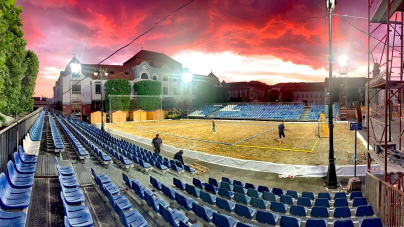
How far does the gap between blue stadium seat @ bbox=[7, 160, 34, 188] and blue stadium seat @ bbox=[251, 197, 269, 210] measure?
25.7 ft

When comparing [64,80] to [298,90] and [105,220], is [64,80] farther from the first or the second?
[298,90]

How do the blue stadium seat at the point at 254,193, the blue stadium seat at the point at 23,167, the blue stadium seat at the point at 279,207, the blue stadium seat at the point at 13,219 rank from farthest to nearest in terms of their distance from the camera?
the blue stadium seat at the point at 254,193 < the blue stadium seat at the point at 23,167 < the blue stadium seat at the point at 279,207 < the blue stadium seat at the point at 13,219

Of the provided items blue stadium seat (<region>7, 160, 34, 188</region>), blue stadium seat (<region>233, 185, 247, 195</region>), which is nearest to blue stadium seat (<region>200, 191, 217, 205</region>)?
blue stadium seat (<region>233, 185, 247, 195</region>)

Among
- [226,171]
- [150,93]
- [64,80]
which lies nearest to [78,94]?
[64,80]

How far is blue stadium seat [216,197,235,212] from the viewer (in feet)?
27.3

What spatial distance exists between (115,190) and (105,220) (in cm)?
166

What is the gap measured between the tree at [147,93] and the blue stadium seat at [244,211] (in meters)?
58.1

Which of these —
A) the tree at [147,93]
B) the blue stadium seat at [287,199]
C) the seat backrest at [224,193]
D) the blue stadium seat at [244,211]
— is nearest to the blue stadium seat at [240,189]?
the seat backrest at [224,193]

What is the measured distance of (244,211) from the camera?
7.83m

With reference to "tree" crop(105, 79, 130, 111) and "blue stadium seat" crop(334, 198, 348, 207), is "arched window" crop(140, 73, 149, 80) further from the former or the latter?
"blue stadium seat" crop(334, 198, 348, 207)

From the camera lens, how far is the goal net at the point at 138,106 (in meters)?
58.6

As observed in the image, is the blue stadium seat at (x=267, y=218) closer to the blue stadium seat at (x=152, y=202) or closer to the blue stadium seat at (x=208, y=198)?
the blue stadium seat at (x=208, y=198)

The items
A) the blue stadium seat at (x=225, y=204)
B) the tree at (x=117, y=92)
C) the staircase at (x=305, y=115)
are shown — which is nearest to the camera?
the blue stadium seat at (x=225, y=204)

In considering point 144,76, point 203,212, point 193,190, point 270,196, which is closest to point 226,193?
point 193,190
